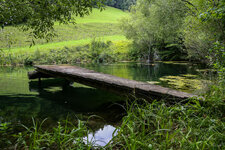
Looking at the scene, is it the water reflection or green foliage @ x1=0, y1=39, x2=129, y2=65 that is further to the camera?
green foliage @ x1=0, y1=39, x2=129, y2=65

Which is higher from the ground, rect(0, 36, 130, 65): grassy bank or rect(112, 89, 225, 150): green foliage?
rect(0, 36, 130, 65): grassy bank

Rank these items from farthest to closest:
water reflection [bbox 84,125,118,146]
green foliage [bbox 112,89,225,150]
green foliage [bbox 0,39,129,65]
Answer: green foliage [bbox 0,39,129,65] < water reflection [bbox 84,125,118,146] < green foliage [bbox 112,89,225,150]

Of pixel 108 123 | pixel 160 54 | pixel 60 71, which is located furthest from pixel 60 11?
pixel 160 54

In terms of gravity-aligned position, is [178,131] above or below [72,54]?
below

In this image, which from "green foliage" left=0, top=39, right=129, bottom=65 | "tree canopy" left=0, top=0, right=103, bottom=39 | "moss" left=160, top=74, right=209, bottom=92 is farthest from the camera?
"green foliage" left=0, top=39, right=129, bottom=65

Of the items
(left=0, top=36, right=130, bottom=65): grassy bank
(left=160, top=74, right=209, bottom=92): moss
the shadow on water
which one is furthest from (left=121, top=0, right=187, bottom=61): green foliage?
the shadow on water

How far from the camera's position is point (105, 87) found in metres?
5.81

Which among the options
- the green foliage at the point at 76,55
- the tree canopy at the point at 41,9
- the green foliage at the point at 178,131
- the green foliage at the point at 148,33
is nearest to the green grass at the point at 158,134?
the green foliage at the point at 178,131

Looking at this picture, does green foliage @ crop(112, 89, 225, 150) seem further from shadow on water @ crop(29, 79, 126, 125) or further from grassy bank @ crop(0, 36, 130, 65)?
grassy bank @ crop(0, 36, 130, 65)

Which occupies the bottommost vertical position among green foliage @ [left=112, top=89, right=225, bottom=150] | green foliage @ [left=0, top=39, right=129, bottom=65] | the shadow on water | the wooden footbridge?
the shadow on water

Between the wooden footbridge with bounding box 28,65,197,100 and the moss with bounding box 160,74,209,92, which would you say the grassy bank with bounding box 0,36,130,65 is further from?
the moss with bounding box 160,74,209,92

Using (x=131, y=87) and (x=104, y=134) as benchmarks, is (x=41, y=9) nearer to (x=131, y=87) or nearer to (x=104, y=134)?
(x=131, y=87)

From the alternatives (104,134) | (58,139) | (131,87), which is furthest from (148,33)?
(58,139)

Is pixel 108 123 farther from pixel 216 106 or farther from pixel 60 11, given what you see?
pixel 60 11
